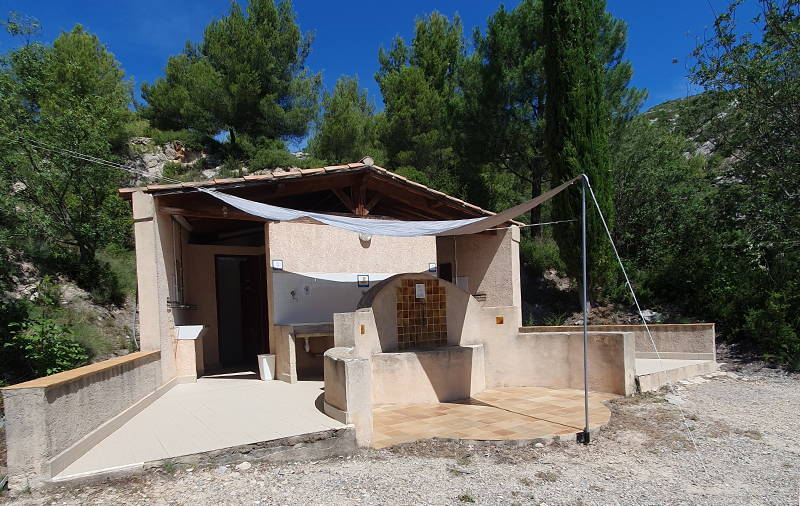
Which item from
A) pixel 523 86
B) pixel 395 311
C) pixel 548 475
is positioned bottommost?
pixel 548 475

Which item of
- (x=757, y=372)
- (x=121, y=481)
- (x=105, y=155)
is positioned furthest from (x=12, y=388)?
(x=757, y=372)

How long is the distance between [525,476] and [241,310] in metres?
9.87

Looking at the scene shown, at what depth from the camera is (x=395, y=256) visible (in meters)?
11.3

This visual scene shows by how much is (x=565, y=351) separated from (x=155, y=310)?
269 inches

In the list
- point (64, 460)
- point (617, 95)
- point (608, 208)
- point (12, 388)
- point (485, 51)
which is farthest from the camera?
point (485, 51)

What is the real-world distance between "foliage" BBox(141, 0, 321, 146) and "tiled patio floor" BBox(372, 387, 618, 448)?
1865 cm

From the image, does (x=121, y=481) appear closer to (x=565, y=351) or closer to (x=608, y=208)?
(x=565, y=351)

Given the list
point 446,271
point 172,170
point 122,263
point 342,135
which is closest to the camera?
point 446,271

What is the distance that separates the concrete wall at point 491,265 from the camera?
1249cm

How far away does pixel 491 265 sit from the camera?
12.8 meters

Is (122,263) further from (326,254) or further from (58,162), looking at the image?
(326,254)

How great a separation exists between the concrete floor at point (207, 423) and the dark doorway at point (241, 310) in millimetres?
3925

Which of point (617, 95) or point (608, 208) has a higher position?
point (617, 95)

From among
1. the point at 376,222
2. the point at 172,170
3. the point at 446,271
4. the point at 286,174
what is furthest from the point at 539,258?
the point at 172,170
